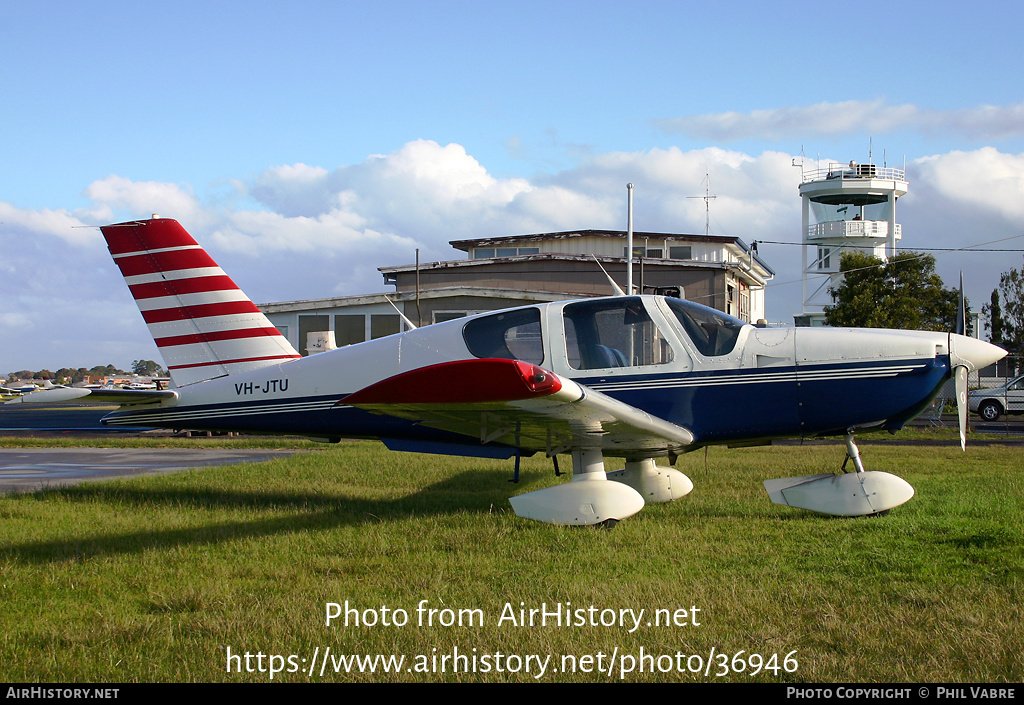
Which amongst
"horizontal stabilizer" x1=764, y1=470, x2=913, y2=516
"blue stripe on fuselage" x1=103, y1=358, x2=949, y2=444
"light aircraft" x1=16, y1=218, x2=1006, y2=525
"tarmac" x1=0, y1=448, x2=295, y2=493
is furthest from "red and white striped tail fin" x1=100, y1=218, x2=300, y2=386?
Result: "horizontal stabilizer" x1=764, y1=470, x2=913, y2=516

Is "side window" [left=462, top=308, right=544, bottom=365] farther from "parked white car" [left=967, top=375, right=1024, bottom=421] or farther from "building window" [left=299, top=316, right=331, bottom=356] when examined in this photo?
"parked white car" [left=967, top=375, right=1024, bottom=421]

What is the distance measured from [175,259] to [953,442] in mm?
15242

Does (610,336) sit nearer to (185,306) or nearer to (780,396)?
(780,396)

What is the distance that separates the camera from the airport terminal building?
85.5 feet

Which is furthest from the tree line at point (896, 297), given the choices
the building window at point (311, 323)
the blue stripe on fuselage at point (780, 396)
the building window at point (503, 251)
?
the blue stripe on fuselage at point (780, 396)

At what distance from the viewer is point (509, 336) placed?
22.6 feet

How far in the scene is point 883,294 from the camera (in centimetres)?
3244

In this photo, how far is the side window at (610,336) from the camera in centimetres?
671

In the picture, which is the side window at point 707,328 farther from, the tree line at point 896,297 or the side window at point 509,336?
the tree line at point 896,297

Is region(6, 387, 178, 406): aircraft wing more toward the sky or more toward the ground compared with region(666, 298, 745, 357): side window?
more toward the ground

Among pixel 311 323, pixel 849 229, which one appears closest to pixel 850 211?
pixel 849 229

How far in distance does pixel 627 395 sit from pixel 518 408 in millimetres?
1520

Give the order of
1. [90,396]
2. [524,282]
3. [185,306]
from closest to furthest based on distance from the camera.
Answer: [90,396]
[185,306]
[524,282]

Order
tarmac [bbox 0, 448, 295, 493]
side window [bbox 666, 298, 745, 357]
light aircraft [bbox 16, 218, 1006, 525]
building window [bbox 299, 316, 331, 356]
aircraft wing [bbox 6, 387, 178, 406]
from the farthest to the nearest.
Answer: building window [bbox 299, 316, 331, 356] → tarmac [bbox 0, 448, 295, 493] → side window [bbox 666, 298, 745, 357] → aircraft wing [bbox 6, 387, 178, 406] → light aircraft [bbox 16, 218, 1006, 525]
